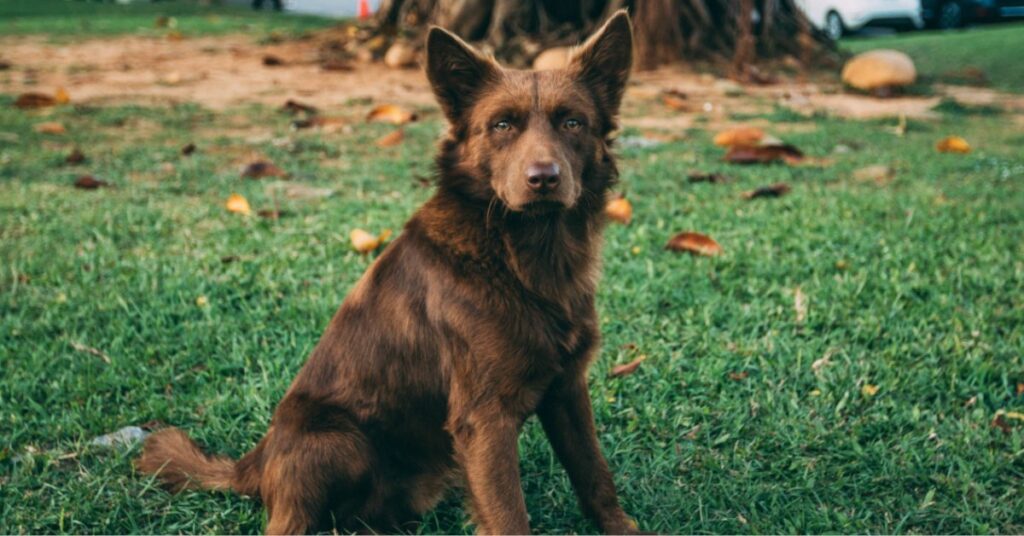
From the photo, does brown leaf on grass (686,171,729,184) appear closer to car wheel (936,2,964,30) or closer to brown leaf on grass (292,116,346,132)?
brown leaf on grass (292,116,346,132)

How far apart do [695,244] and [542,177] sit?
2.39m

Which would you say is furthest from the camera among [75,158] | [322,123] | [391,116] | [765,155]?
[391,116]

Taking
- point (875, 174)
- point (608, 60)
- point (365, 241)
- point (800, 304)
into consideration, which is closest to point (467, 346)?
point (608, 60)

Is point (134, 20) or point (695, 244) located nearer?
point (695, 244)

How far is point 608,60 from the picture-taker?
296cm

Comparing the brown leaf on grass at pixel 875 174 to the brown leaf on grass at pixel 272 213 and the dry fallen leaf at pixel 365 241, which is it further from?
the brown leaf on grass at pixel 272 213

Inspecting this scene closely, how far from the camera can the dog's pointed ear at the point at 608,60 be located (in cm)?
293

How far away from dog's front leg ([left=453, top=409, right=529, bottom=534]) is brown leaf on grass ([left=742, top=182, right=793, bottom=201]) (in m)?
3.80

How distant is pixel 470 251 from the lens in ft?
8.63

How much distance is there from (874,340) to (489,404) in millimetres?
2082

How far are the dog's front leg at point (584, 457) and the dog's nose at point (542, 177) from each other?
59cm

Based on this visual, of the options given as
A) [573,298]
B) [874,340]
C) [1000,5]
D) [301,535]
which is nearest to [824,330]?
[874,340]

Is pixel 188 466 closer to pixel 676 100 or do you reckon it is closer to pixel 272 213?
pixel 272 213

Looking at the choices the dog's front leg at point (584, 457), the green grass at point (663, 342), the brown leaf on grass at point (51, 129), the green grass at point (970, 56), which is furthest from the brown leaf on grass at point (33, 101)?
the green grass at point (970, 56)
